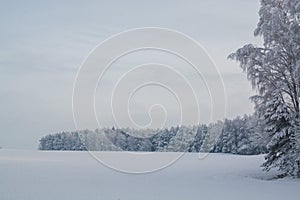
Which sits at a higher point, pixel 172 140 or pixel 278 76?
pixel 278 76

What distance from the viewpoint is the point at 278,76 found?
21719mm

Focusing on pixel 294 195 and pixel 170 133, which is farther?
pixel 170 133

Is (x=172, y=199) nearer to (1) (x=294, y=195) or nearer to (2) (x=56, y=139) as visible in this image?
(1) (x=294, y=195)

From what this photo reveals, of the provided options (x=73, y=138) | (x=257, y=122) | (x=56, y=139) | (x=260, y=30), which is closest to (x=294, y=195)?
(x=257, y=122)

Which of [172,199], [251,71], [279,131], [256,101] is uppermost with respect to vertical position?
[251,71]

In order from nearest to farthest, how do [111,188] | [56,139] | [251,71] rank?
[111,188]
[251,71]
[56,139]

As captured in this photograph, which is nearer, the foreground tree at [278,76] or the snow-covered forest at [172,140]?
the foreground tree at [278,76]

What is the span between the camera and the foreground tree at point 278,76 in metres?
20.0

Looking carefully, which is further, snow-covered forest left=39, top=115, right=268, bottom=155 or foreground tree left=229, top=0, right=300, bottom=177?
snow-covered forest left=39, top=115, right=268, bottom=155

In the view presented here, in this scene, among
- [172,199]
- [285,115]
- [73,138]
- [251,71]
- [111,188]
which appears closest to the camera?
[172,199]

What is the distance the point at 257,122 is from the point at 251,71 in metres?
2.70

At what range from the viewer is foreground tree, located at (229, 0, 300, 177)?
2003 centimetres

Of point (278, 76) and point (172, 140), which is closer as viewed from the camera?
point (278, 76)

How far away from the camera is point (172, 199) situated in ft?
43.9
